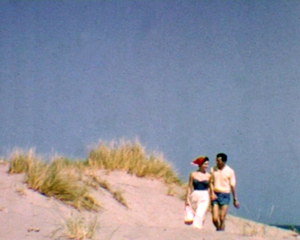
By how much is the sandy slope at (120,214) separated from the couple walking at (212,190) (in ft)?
1.35

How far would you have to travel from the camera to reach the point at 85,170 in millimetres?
15445

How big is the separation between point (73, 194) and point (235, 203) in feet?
12.1

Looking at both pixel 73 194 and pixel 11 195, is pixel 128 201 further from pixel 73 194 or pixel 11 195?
pixel 11 195

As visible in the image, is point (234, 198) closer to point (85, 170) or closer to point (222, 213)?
point (222, 213)

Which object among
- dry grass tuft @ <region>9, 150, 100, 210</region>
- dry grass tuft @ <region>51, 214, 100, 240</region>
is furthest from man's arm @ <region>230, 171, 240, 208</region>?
dry grass tuft @ <region>51, 214, 100, 240</region>

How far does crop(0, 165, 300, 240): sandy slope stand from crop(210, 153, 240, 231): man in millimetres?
451

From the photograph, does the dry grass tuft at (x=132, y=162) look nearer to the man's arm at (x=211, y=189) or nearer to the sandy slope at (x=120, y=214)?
the sandy slope at (x=120, y=214)

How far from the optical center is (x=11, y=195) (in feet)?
35.4

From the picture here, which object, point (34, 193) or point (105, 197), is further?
point (105, 197)

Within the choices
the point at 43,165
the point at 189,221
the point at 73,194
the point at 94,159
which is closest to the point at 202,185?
the point at 189,221

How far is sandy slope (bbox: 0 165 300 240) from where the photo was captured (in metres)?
8.42

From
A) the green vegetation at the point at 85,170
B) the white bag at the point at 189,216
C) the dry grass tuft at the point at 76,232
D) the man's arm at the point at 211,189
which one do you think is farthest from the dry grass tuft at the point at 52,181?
the dry grass tuft at the point at 76,232

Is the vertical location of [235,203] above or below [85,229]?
above

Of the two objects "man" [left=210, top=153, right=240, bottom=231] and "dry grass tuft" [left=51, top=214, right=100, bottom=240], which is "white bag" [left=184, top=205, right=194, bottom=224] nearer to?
"man" [left=210, top=153, right=240, bottom=231]
